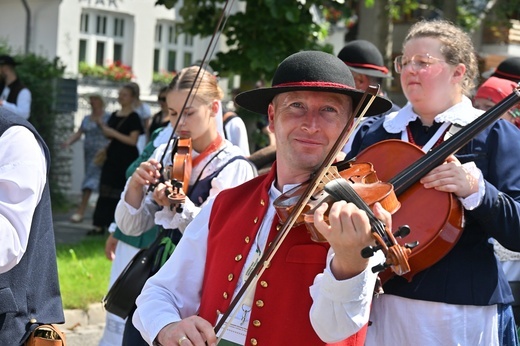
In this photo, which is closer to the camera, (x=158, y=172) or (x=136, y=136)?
(x=158, y=172)

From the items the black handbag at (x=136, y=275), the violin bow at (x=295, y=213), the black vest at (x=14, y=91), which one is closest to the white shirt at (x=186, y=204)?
the black handbag at (x=136, y=275)

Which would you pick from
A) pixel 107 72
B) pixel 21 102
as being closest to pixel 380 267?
pixel 21 102

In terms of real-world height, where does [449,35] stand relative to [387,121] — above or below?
above

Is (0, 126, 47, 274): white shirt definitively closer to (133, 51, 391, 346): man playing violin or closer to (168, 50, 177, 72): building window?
(133, 51, 391, 346): man playing violin

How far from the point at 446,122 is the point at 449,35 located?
0.36 m

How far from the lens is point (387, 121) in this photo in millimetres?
3900

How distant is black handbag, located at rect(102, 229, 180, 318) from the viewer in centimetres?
448

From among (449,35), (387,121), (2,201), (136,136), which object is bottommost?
(136,136)

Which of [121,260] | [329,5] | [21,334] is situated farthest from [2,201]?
[329,5]

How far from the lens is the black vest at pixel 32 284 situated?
3.30 m

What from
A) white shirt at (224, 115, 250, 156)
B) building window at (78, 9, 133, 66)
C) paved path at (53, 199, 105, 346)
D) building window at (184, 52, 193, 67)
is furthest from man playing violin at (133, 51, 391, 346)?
building window at (184, 52, 193, 67)

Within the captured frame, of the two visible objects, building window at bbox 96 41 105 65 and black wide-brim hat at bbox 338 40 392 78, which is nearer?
black wide-brim hat at bbox 338 40 392 78

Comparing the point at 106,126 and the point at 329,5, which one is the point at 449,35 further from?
the point at 106,126

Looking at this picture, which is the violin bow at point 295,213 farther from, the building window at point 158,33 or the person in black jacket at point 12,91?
the building window at point 158,33
